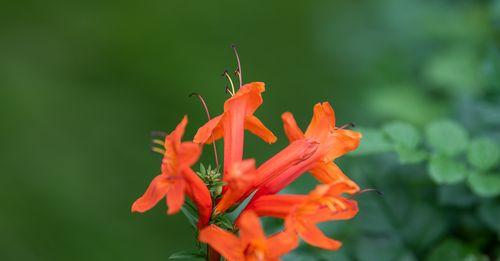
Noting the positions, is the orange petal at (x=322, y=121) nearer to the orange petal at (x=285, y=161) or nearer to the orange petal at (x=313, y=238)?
the orange petal at (x=285, y=161)

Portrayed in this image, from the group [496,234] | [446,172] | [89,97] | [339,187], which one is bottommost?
[496,234]

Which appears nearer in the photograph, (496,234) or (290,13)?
(496,234)

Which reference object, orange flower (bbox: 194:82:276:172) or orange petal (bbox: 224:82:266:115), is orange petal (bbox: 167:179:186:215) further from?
orange petal (bbox: 224:82:266:115)

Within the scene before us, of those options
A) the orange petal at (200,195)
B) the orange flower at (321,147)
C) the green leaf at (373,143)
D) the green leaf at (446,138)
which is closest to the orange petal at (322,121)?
the orange flower at (321,147)

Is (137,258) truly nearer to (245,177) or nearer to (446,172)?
(446,172)

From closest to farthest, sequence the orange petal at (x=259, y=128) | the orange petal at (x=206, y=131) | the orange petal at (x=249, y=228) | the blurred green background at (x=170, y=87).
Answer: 1. the orange petal at (x=249, y=228)
2. the orange petal at (x=206, y=131)
3. the orange petal at (x=259, y=128)
4. the blurred green background at (x=170, y=87)

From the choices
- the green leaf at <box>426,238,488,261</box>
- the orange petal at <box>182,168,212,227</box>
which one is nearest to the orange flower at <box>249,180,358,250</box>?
the orange petal at <box>182,168,212,227</box>

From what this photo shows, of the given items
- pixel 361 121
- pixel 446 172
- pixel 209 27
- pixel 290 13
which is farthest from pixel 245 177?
pixel 290 13

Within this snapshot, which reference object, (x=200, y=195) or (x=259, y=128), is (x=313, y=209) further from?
(x=259, y=128)
